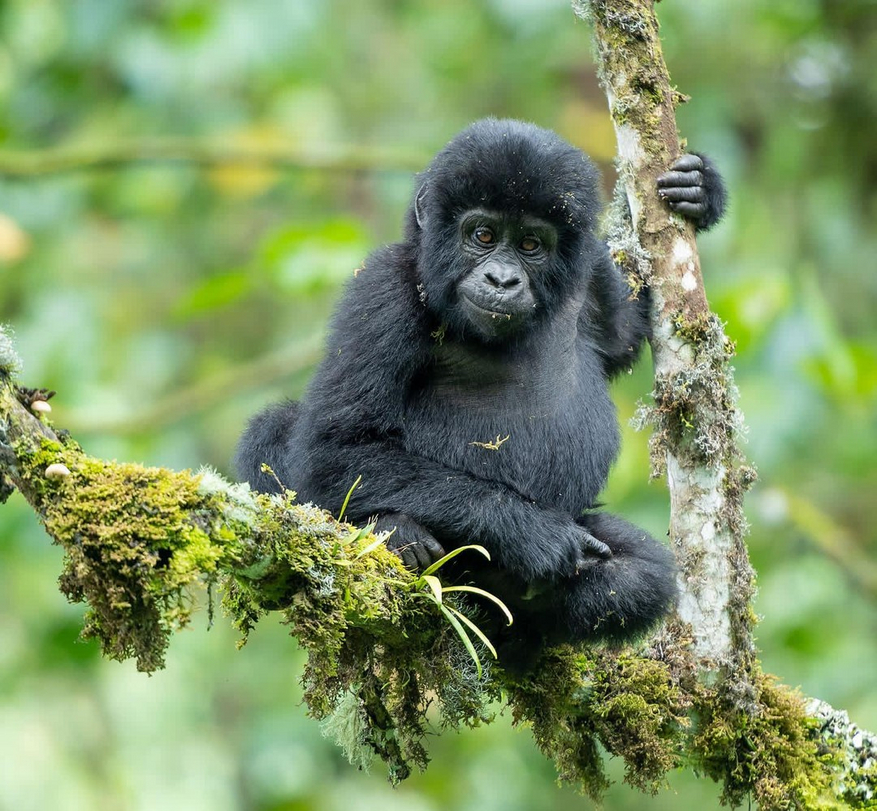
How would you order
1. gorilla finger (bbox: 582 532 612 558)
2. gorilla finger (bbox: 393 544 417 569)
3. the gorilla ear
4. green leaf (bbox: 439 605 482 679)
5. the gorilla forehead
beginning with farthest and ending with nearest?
the gorilla ear < the gorilla forehead < gorilla finger (bbox: 582 532 612 558) < gorilla finger (bbox: 393 544 417 569) < green leaf (bbox: 439 605 482 679)

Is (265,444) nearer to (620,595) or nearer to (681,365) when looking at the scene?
(620,595)

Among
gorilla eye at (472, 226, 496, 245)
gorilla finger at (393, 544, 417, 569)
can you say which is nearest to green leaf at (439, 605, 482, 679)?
gorilla finger at (393, 544, 417, 569)

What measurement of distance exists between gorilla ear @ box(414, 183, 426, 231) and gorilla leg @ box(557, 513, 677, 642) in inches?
69.3

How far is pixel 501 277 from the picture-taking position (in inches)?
195

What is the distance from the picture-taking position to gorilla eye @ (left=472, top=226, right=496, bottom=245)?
5.02 metres

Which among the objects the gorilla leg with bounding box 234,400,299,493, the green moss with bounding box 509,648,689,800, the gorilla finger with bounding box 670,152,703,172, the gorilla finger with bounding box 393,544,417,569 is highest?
the gorilla finger with bounding box 670,152,703,172

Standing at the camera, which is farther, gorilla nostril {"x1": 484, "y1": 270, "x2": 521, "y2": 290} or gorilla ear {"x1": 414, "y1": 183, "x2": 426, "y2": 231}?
gorilla ear {"x1": 414, "y1": 183, "x2": 426, "y2": 231}

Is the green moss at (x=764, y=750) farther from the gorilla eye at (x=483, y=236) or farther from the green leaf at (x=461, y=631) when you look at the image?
the gorilla eye at (x=483, y=236)

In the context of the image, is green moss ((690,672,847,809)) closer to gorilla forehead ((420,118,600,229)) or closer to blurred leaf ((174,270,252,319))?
gorilla forehead ((420,118,600,229))

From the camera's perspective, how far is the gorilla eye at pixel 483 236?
16.5ft

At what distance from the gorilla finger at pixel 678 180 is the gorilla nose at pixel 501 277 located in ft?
2.52

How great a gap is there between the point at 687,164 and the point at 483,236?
967mm

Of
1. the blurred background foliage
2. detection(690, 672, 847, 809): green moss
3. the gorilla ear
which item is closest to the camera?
detection(690, 672, 847, 809): green moss

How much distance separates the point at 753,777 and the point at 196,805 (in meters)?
6.93
